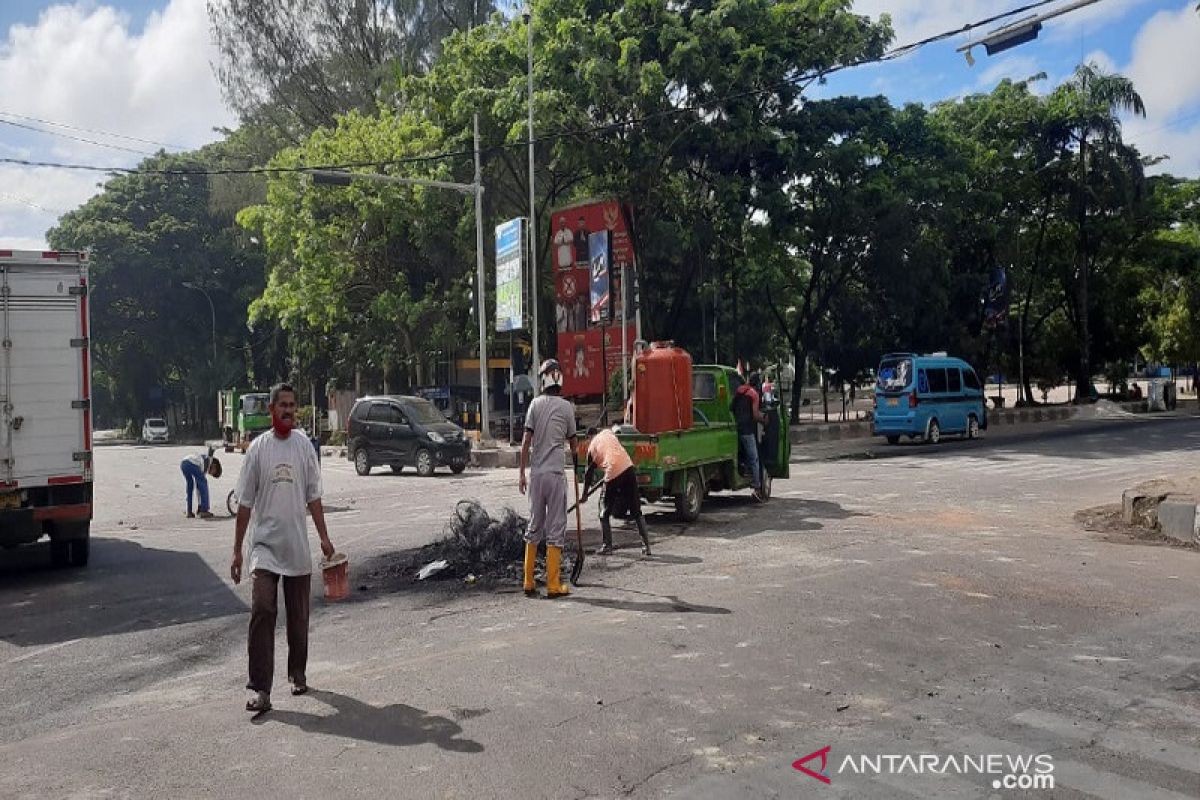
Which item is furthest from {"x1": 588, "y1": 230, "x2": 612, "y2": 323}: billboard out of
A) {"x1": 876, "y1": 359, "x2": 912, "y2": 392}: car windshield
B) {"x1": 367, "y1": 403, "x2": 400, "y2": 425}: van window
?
{"x1": 876, "y1": 359, "x2": 912, "y2": 392}: car windshield

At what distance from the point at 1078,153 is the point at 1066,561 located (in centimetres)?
3218

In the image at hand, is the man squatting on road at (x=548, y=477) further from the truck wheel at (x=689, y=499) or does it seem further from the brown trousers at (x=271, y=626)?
the truck wheel at (x=689, y=499)

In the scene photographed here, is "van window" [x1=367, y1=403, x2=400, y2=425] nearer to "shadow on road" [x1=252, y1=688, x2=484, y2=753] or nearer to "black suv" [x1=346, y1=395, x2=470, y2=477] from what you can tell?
"black suv" [x1=346, y1=395, x2=470, y2=477]

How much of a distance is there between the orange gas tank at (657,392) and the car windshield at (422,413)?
11543 mm

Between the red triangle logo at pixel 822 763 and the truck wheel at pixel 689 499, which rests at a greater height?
the truck wheel at pixel 689 499

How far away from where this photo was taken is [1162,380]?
4025 cm

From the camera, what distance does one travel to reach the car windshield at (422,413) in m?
22.1

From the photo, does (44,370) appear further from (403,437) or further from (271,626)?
(403,437)

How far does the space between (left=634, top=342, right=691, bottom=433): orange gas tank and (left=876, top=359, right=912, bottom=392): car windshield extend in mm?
15280

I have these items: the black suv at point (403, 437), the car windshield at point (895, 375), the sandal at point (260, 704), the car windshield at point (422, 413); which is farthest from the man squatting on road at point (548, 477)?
the car windshield at point (895, 375)

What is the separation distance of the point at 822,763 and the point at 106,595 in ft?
23.4

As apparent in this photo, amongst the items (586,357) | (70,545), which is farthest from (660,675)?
(586,357)

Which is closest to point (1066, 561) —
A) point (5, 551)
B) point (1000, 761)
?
point (1000, 761)

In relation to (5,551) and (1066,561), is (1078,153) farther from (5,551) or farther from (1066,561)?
(5,551)
